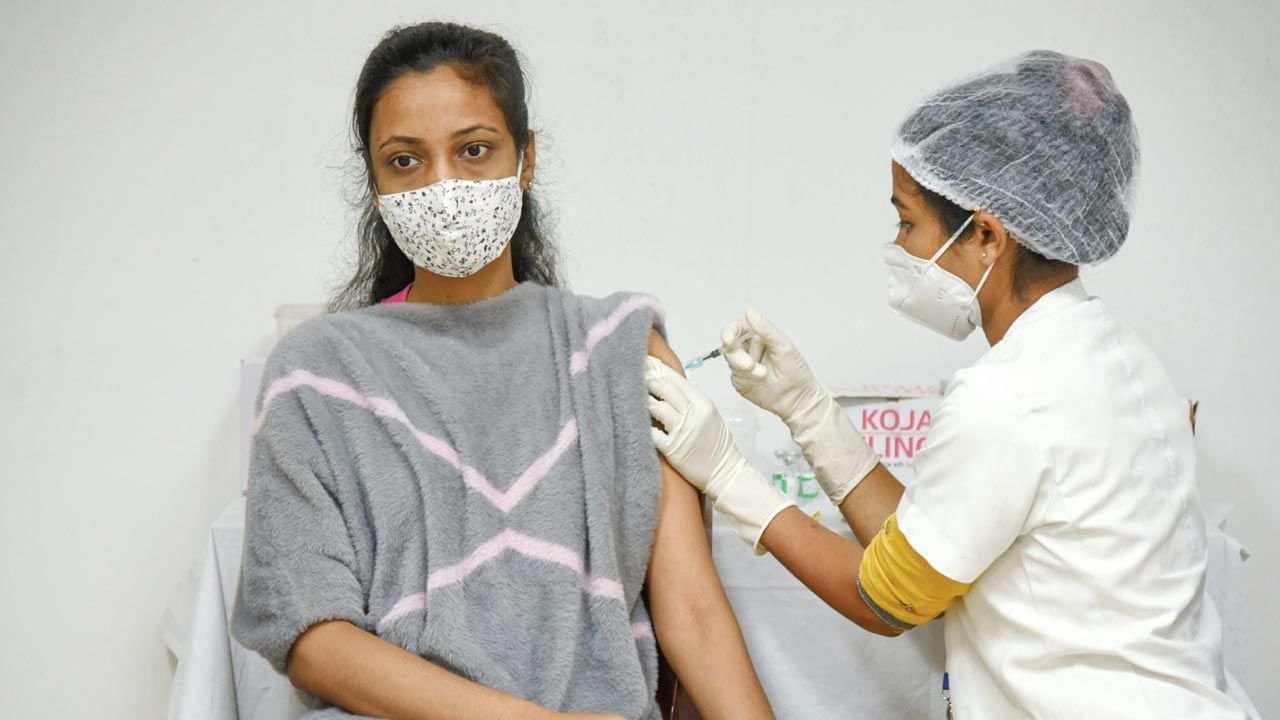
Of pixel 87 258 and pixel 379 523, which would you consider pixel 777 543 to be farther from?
pixel 87 258

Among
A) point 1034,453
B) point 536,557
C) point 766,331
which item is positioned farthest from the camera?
point 766,331

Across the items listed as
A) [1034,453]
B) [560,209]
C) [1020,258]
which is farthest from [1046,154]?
[560,209]

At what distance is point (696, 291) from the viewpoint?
2.34 meters

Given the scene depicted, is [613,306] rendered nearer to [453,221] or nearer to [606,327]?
[606,327]

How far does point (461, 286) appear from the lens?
4.94ft

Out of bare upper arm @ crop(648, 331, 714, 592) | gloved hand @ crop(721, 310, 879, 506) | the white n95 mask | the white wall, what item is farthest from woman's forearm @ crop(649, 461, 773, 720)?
the white wall

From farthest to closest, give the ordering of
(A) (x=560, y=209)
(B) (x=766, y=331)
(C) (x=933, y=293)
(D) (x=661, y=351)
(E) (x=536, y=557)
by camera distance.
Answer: (A) (x=560, y=209) < (B) (x=766, y=331) < (D) (x=661, y=351) < (C) (x=933, y=293) < (E) (x=536, y=557)

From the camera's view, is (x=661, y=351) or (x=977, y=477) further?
(x=661, y=351)

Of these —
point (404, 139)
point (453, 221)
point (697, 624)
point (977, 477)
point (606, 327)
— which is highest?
point (404, 139)

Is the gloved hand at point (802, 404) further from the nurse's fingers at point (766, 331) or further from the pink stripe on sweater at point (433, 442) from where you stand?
the pink stripe on sweater at point (433, 442)

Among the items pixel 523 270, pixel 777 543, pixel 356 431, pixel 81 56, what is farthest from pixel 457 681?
pixel 81 56

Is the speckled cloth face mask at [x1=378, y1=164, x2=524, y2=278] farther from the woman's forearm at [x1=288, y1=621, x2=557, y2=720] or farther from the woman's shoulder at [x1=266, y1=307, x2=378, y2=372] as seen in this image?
the woman's forearm at [x1=288, y1=621, x2=557, y2=720]

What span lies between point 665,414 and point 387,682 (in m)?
0.49

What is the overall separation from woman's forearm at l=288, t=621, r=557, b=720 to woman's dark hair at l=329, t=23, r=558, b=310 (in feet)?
1.84
